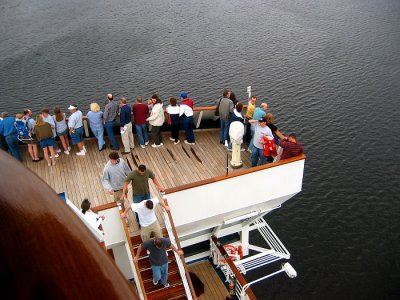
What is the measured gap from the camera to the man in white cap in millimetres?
11141

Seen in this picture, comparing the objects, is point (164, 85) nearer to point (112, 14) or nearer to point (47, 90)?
point (47, 90)

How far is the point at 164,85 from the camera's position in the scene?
2792 cm

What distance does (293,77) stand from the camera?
28672 mm

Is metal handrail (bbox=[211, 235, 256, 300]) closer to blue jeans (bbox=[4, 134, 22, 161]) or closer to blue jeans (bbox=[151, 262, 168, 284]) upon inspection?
blue jeans (bbox=[151, 262, 168, 284])

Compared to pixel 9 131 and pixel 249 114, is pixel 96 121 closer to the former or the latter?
pixel 9 131

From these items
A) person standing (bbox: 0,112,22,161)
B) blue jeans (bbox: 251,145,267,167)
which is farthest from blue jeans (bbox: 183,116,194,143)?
person standing (bbox: 0,112,22,161)

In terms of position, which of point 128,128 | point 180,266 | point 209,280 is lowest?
point 209,280

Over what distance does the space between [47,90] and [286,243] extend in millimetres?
18763

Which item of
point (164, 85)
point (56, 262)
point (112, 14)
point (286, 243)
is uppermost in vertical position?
point (56, 262)

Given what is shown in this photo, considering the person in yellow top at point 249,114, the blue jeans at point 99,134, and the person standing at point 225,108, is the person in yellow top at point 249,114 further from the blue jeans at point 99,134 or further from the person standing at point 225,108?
the blue jeans at point 99,134

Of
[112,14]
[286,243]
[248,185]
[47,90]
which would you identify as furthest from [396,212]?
[112,14]

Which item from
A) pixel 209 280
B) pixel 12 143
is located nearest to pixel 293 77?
pixel 209 280

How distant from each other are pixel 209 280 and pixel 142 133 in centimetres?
481

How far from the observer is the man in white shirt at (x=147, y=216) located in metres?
7.46
